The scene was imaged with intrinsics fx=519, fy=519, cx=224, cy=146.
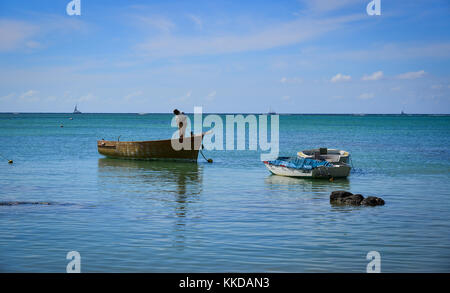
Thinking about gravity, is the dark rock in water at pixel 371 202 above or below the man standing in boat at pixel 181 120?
below

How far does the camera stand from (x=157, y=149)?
108 ft

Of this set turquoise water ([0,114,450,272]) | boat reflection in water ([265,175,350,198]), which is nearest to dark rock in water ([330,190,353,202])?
turquoise water ([0,114,450,272])

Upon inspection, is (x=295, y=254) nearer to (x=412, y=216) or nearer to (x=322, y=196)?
(x=412, y=216)

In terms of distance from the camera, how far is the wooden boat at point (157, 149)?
104 feet

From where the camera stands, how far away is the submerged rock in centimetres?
1608

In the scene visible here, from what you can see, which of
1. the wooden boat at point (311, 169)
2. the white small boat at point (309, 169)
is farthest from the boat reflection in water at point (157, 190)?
the wooden boat at point (311, 169)

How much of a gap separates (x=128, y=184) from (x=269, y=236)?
1095 cm

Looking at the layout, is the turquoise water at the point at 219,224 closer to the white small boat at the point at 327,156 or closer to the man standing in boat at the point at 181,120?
the white small boat at the point at 327,156

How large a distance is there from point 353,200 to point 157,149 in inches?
739

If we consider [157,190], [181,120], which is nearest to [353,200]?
[157,190]

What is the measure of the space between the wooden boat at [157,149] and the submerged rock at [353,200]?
51.7 ft

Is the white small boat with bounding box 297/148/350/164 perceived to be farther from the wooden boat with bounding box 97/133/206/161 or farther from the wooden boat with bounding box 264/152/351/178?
the wooden boat with bounding box 97/133/206/161

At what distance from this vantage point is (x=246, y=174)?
1022 inches
